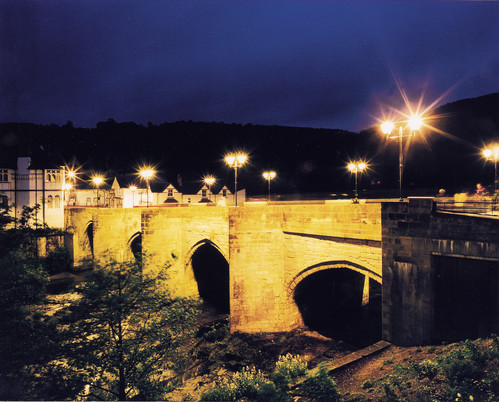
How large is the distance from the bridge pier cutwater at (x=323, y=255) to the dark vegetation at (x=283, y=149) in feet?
74.2

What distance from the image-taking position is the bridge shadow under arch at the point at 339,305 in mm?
13961

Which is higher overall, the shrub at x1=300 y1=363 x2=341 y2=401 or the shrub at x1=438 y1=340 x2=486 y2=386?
the shrub at x1=438 y1=340 x2=486 y2=386

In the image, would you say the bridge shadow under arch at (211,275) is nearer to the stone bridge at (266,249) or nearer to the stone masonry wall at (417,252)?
the stone bridge at (266,249)

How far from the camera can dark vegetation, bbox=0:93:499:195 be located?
46.1m

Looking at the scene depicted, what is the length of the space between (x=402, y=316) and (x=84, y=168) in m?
73.1

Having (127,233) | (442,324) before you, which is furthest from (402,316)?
(127,233)

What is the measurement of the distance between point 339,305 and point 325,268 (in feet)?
19.1

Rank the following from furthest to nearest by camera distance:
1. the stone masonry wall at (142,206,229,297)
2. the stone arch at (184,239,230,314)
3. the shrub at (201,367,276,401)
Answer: the stone arch at (184,239,230,314) < the stone masonry wall at (142,206,229,297) < the shrub at (201,367,276,401)

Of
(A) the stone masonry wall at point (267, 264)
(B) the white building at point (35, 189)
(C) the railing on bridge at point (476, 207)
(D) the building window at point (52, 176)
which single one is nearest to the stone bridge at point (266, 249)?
(A) the stone masonry wall at point (267, 264)

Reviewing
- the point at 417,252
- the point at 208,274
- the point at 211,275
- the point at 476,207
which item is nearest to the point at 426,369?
the point at 417,252

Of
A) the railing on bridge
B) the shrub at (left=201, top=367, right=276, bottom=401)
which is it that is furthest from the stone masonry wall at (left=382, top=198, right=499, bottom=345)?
the shrub at (left=201, top=367, right=276, bottom=401)

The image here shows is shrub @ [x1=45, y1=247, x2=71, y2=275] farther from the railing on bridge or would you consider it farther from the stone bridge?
the railing on bridge

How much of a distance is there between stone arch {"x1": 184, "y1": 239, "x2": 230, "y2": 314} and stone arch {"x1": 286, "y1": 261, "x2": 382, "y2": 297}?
5.66 m

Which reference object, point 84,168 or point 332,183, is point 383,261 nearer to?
point 332,183
